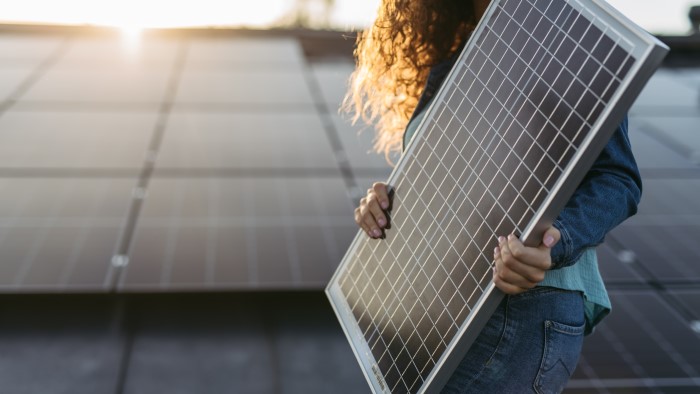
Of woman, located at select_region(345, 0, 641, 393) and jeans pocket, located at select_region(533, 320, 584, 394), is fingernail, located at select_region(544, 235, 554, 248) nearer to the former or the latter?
woman, located at select_region(345, 0, 641, 393)

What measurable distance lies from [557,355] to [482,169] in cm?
56

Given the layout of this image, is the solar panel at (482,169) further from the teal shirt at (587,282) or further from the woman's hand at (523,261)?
the teal shirt at (587,282)

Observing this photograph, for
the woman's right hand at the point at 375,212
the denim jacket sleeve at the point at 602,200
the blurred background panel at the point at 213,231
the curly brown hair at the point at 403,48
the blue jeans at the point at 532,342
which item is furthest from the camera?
the blurred background panel at the point at 213,231

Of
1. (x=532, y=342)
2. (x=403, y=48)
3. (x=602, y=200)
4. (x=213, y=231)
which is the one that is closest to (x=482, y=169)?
(x=602, y=200)

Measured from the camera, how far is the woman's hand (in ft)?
7.12

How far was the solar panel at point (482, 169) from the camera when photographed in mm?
2141

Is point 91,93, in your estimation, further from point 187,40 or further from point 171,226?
point 171,226

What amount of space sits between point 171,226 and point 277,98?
11.6 ft

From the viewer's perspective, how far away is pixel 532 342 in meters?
2.47

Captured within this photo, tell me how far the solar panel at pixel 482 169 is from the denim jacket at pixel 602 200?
0.48 ft

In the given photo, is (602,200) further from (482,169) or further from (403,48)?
(403,48)

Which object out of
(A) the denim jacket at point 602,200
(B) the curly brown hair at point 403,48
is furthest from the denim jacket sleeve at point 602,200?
(B) the curly brown hair at point 403,48

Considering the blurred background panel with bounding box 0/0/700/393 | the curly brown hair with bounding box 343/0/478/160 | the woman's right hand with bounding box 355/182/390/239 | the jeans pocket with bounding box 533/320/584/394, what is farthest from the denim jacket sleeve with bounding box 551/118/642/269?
the blurred background panel with bounding box 0/0/700/393

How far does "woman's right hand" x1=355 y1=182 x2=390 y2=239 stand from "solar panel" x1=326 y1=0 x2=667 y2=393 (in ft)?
0.12
